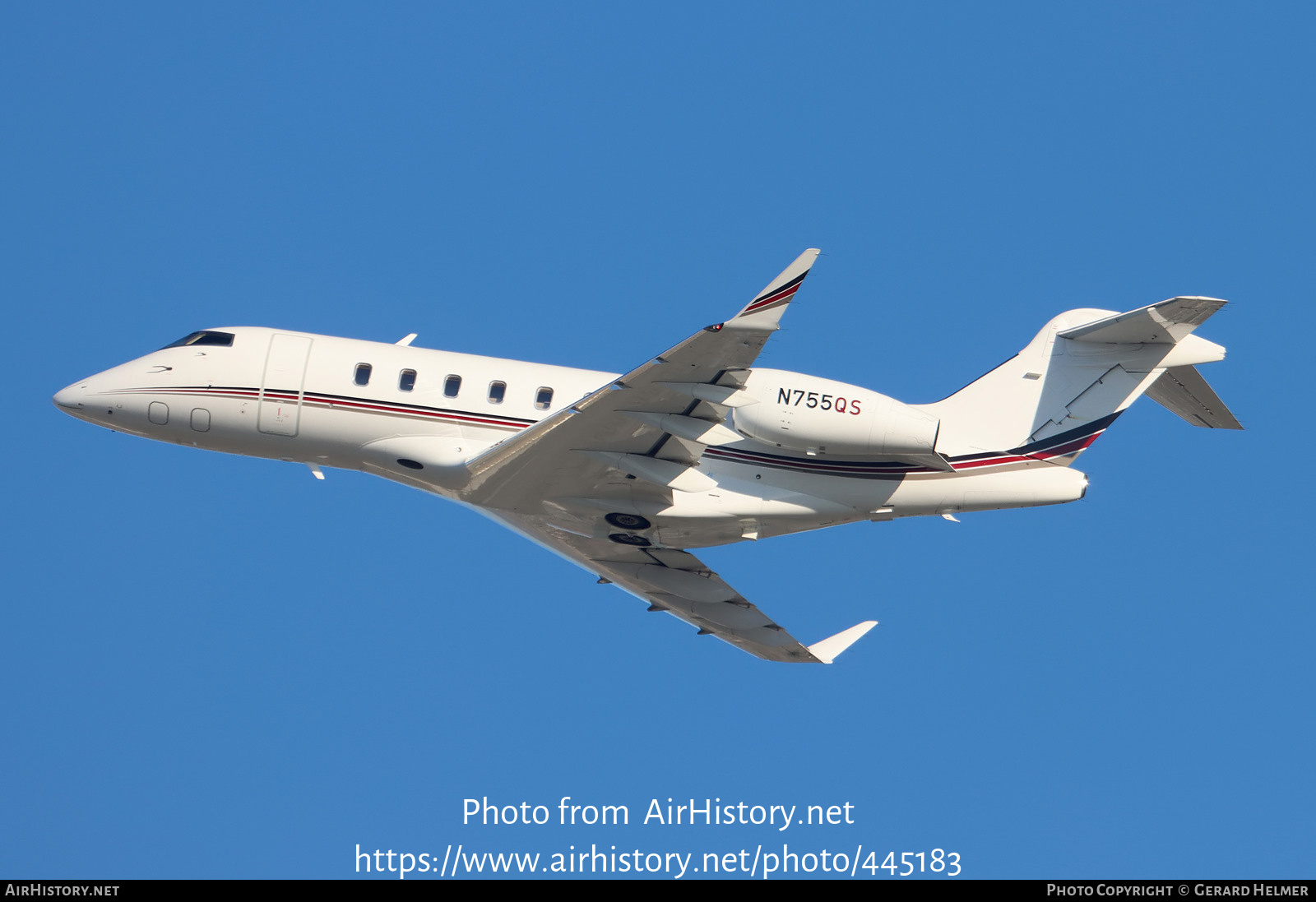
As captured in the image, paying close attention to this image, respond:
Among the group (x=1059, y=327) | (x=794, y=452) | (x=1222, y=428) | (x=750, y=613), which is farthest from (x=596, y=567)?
(x=1222, y=428)

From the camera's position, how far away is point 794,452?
70.1 feet

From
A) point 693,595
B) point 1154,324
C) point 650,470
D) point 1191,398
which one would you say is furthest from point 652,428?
point 1191,398

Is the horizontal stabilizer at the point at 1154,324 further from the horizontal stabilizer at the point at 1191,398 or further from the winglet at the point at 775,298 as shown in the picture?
the winglet at the point at 775,298

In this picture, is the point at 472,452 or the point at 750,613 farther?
the point at 750,613

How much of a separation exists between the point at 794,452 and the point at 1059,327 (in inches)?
195

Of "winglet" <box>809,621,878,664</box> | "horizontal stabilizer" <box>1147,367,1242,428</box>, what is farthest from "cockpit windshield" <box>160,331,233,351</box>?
"horizontal stabilizer" <box>1147,367,1242,428</box>

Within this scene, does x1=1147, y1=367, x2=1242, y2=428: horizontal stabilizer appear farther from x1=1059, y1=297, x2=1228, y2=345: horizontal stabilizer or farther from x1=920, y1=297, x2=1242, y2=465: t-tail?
x1=1059, y1=297, x2=1228, y2=345: horizontal stabilizer

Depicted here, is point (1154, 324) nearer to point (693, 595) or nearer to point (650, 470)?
point (650, 470)

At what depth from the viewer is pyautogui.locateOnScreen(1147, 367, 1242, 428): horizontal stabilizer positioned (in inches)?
867

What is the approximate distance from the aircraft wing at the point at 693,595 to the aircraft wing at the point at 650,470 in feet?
0.07

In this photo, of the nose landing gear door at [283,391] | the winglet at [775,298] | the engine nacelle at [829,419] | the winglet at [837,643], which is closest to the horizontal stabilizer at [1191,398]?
the engine nacelle at [829,419]

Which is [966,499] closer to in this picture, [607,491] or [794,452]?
[794,452]

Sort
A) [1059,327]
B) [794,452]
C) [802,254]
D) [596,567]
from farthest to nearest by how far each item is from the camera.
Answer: [596,567] → [1059,327] → [794,452] → [802,254]

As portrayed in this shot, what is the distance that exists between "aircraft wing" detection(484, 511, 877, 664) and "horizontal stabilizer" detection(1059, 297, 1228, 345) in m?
6.27
